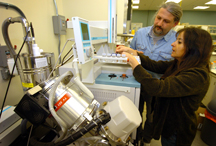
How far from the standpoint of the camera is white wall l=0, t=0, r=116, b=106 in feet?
3.12

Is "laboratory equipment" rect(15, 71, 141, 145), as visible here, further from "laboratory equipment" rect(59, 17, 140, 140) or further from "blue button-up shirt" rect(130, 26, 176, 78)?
"blue button-up shirt" rect(130, 26, 176, 78)

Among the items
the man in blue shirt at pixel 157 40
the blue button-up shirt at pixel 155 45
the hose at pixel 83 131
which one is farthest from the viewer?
the blue button-up shirt at pixel 155 45

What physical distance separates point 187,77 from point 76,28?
0.71 meters

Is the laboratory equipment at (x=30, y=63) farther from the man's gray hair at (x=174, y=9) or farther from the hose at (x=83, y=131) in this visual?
the man's gray hair at (x=174, y=9)

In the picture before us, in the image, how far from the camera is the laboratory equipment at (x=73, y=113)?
0.49 meters

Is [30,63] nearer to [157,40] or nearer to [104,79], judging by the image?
[104,79]

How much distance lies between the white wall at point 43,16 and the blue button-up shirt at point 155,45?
2.24 feet

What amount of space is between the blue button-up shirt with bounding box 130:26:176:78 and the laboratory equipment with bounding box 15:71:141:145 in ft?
2.73

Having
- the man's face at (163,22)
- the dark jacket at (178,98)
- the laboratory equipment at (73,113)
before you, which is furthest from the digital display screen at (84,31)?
the man's face at (163,22)

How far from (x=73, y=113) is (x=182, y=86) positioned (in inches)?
25.4

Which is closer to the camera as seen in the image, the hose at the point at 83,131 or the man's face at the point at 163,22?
the hose at the point at 83,131

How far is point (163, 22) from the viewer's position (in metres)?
1.11

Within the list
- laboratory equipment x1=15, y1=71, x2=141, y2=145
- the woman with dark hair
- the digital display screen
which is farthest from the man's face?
laboratory equipment x1=15, y1=71, x2=141, y2=145

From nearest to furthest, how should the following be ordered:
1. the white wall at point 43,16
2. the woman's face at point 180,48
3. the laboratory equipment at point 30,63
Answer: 1. the laboratory equipment at point 30,63
2. the woman's face at point 180,48
3. the white wall at point 43,16
